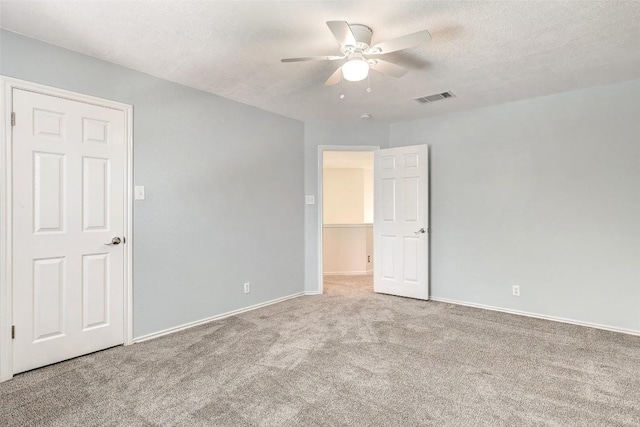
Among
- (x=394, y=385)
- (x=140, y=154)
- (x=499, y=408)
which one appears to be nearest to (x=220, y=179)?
(x=140, y=154)

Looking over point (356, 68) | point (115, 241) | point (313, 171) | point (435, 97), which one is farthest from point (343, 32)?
point (313, 171)

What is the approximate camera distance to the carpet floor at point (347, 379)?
1875 mm

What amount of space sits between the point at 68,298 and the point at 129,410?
3.77ft

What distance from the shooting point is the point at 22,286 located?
236 centimetres

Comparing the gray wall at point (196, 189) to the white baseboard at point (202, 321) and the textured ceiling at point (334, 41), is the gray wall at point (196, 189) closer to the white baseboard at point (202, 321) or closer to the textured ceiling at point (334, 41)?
the white baseboard at point (202, 321)

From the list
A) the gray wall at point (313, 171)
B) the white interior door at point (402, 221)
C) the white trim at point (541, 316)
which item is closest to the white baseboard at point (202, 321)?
the gray wall at point (313, 171)

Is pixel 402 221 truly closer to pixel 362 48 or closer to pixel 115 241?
pixel 362 48

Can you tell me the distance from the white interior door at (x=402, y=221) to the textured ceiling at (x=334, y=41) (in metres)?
1.19

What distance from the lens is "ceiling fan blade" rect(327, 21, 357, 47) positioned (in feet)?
6.11

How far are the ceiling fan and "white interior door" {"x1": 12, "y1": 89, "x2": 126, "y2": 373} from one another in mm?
1705

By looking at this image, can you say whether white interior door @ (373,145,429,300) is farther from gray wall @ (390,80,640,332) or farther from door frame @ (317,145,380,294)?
door frame @ (317,145,380,294)

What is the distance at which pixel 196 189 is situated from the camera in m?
3.37

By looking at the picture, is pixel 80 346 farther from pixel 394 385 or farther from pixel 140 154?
pixel 394 385

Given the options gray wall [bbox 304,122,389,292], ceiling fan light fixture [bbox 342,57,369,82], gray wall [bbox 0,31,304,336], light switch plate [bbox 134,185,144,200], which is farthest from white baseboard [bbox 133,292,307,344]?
ceiling fan light fixture [bbox 342,57,369,82]
